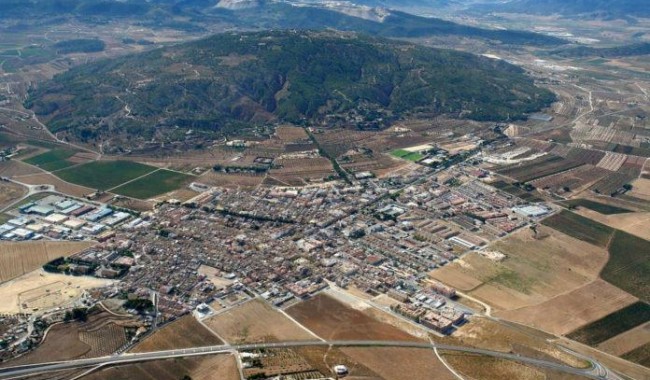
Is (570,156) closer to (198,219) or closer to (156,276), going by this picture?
(198,219)

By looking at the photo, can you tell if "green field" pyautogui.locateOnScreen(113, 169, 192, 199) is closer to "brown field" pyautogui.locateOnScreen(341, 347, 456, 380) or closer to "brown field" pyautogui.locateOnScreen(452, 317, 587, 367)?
"brown field" pyautogui.locateOnScreen(341, 347, 456, 380)

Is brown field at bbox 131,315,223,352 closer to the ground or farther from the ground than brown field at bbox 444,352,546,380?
closer to the ground

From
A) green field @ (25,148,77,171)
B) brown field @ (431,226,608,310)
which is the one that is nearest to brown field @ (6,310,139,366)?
brown field @ (431,226,608,310)

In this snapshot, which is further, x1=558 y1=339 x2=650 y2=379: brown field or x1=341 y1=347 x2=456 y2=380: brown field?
x1=558 y1=339 x2=650 y2=379: brown field

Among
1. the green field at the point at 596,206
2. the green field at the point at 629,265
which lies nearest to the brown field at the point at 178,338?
the green field at the point at 629,265

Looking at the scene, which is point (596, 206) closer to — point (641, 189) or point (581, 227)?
point (581, 227)

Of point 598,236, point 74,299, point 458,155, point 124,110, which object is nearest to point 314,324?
point 74,299
